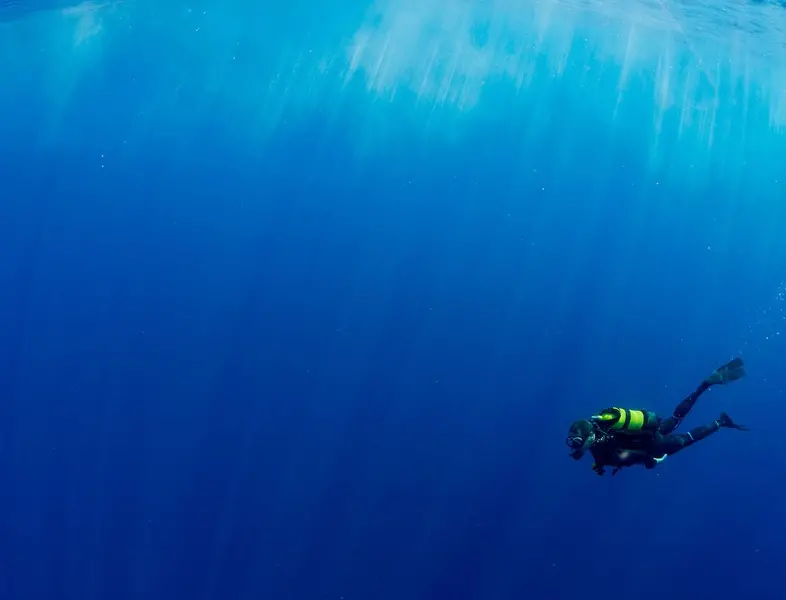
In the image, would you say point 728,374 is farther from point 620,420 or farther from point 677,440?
point 620,420

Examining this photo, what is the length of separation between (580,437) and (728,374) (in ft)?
13.3

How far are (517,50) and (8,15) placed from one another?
1282cm

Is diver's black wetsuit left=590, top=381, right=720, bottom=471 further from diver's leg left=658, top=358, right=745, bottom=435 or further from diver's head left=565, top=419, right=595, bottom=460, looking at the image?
diver's head left=565, top=419, right=595, bottom=460

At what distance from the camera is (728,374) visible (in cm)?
801

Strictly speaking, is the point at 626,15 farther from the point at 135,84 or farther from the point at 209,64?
the point at 135,84

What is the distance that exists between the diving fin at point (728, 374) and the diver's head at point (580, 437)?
11.5 feet

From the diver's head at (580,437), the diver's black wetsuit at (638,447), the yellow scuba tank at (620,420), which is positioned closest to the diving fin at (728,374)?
the diver's black wetsuit at (638,447)

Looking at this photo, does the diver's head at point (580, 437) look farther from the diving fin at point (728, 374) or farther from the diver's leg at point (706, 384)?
the diving fin at point (728, 374)

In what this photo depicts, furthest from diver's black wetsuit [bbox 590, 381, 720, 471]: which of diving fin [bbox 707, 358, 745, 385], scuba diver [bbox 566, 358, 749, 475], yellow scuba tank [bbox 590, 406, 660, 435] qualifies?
diving fin [bbox 707, 358, 745, 385]

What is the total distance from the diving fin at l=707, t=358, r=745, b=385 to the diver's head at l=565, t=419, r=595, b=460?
351 centimetres

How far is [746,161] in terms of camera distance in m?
27.9

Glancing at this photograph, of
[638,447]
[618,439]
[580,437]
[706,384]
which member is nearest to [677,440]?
[638,447]

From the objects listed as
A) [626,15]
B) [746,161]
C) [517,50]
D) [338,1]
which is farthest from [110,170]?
[746,161]

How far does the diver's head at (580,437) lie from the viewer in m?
5.16
